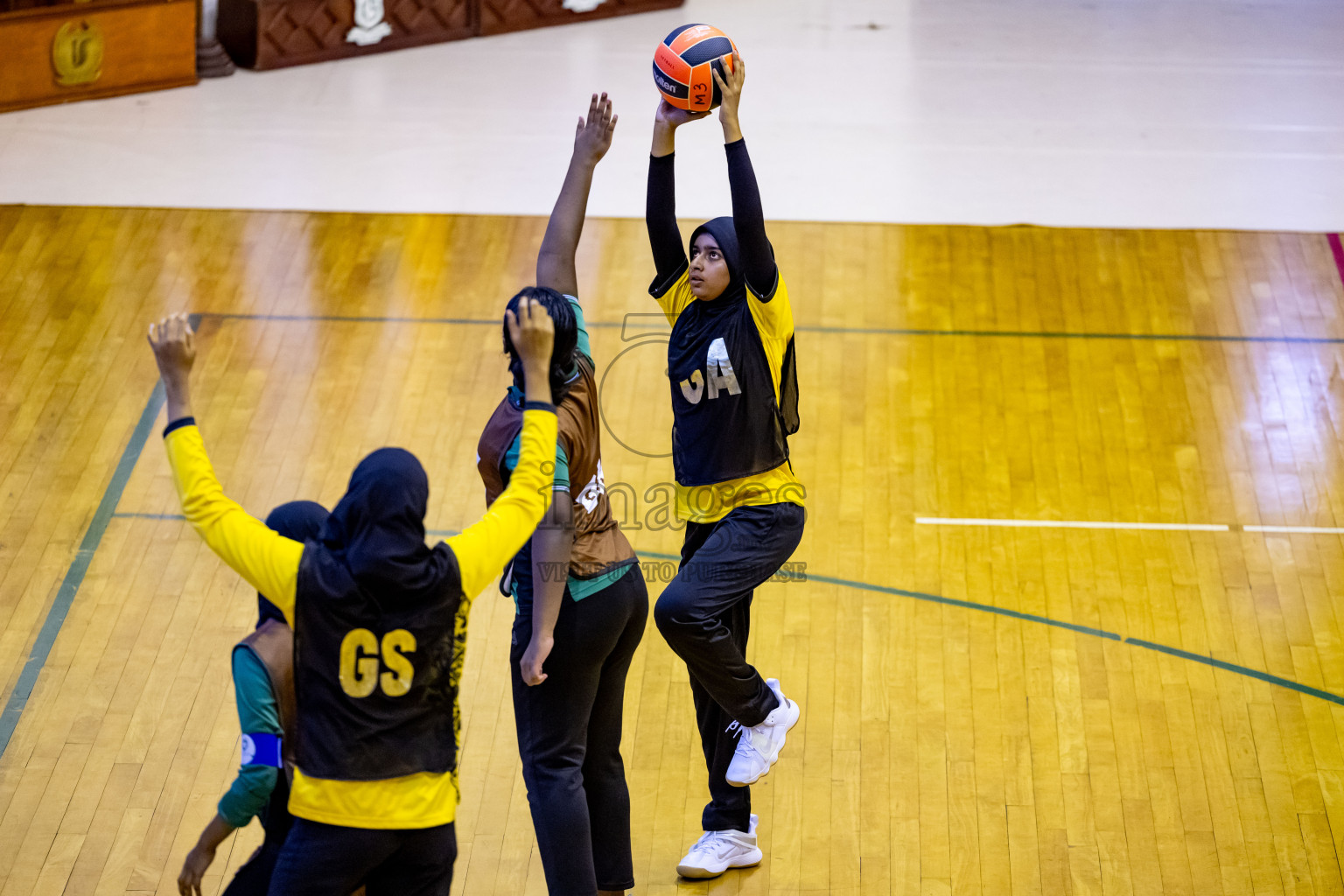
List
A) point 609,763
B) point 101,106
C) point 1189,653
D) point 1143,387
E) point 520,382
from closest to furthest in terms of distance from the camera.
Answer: point 520,382, point 609,763, point 1189,653, point 1143,387, point 101,106

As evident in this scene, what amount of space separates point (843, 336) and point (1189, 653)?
244cm

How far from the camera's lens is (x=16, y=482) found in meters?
5.85

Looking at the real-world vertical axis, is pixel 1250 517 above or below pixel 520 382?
below

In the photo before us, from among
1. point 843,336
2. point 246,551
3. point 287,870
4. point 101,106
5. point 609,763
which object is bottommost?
point 101,106

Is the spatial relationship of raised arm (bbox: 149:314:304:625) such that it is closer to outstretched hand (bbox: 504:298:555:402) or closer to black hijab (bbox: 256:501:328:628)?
black hijab (bbox: 256:501:328:628)

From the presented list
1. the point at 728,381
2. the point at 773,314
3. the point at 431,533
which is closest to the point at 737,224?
the point at 773,314

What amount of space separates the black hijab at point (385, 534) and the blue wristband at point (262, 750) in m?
0.37

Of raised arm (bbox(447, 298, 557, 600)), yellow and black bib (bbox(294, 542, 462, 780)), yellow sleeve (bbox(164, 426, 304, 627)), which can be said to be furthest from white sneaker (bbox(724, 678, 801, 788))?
yellow sleeve (bbox(164, 426, 304, 627))

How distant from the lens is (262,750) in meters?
2.81

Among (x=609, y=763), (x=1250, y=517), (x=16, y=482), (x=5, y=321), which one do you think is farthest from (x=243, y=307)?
(x=1250, y=517)

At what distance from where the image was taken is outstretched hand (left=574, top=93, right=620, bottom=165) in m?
3.72

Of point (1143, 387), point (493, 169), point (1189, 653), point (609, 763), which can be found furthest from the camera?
point (493, 169)

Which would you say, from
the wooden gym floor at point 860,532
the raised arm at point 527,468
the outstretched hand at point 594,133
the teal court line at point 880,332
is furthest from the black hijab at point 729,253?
the teal court line at point 880,332

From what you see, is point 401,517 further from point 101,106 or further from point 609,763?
point 101,106
